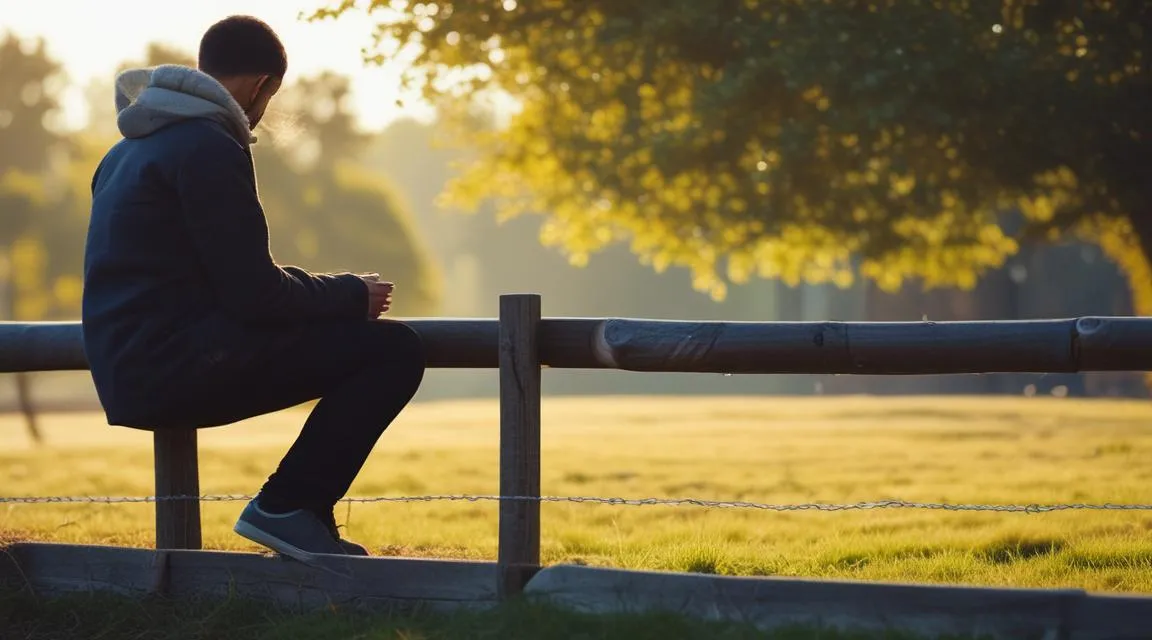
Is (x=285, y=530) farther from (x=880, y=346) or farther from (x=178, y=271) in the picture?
(x=880, y=346)

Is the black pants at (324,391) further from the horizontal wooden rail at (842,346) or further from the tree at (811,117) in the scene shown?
the tree at (811,117)

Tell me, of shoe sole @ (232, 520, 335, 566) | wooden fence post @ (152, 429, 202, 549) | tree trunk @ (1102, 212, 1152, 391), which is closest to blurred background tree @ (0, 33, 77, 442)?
tree trunk @ (1102, 212, 1152, 391)

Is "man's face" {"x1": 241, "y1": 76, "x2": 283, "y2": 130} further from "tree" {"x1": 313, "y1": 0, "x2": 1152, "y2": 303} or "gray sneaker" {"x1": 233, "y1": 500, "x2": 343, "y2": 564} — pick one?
"tree" {"x1": 313, "y1": 0, "x2": 1152, "y2": 303}

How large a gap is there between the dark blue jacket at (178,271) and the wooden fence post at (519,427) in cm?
69

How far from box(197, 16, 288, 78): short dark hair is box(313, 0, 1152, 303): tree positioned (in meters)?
6.43

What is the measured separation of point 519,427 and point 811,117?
24.7ft

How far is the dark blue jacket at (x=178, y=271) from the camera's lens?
4.43 meters

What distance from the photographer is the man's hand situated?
4770mm

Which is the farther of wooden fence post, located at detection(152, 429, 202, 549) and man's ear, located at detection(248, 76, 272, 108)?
wooden fence post, located at detection(152, 429, 202, 549)

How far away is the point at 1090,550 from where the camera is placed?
641 centimetres

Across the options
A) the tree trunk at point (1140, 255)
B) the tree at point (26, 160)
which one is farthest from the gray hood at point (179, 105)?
the tree at point (26, 160)

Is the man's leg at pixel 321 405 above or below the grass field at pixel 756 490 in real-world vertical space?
above

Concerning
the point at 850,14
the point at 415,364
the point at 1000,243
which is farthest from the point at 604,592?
the point at 1000,243

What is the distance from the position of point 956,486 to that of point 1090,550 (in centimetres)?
523
